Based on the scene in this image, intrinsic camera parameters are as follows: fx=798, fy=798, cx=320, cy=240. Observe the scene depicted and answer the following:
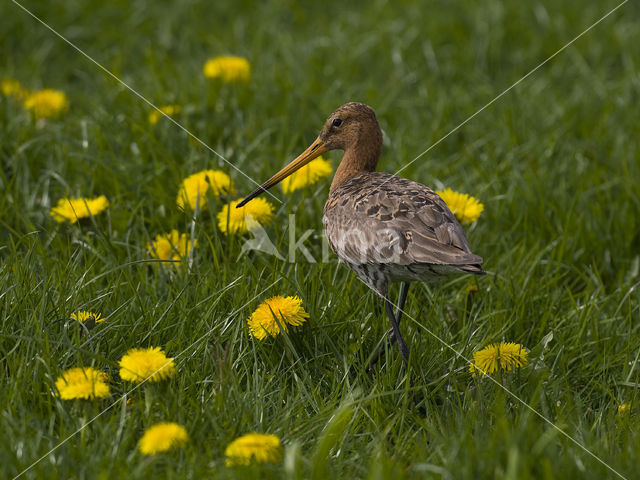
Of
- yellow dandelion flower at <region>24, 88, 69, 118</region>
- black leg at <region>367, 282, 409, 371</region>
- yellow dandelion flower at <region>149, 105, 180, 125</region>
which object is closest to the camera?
black leg at <region>367, 282, 409, 371</region>

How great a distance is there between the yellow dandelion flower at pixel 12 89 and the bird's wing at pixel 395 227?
2.86 m

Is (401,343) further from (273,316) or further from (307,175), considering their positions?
(307,175)

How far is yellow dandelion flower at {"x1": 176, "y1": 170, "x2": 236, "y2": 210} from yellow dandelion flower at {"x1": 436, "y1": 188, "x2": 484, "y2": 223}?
1118 millimetres

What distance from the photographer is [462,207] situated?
400cm

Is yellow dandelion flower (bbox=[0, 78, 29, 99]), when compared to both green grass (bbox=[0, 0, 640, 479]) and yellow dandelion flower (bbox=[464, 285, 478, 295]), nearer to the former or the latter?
green grass (bbox=[0, 0, 640, 479])

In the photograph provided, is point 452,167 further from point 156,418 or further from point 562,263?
point 156,418

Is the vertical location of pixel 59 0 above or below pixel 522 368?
above

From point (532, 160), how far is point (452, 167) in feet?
1.71

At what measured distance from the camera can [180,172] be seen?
14.8 ft

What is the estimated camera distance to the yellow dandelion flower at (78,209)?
3977mm

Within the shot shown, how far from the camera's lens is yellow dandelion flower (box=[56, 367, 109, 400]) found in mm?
2752

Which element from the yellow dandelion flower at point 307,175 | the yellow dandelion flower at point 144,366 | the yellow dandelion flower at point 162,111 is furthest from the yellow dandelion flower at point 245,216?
the yellow dandelion flower at point 162,111

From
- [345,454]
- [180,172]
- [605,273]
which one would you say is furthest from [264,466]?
[605,273]

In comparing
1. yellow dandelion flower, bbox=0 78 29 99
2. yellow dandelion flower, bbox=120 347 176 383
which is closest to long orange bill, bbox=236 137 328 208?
yellow dandelion flower, bbox=120 347 176 383
